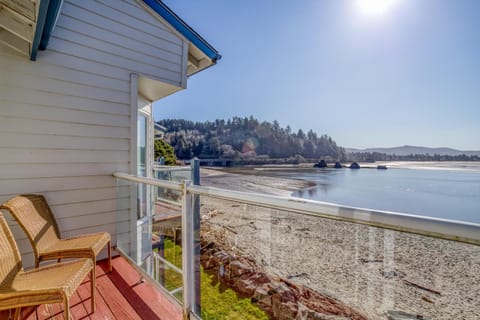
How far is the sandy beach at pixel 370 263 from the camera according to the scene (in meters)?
0.83

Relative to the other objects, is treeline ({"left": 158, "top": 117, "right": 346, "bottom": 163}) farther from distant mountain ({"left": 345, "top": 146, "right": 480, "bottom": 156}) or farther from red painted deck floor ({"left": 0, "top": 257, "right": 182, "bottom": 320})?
red painted deck floor ({"left": 0, "top": 257, "right": 182, "bottom": 320})

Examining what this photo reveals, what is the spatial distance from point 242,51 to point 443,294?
11040mm

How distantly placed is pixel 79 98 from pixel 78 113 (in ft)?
0.61

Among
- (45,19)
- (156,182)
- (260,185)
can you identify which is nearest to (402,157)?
(260,185)

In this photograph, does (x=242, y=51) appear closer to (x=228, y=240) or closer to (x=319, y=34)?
(x=319, y=34)

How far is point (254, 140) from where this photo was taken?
56.6 meters

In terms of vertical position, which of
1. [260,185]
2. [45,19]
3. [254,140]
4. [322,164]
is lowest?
[260,185]

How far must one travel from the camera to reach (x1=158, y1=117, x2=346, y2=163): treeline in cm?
4884

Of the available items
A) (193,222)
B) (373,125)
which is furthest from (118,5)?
(373,125)

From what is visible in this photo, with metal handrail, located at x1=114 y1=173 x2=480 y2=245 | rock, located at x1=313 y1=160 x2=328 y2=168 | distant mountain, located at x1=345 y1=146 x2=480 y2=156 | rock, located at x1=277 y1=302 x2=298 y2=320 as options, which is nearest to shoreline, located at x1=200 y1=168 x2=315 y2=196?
rock, located at x1=277 y1=302 x2=298 y2=320

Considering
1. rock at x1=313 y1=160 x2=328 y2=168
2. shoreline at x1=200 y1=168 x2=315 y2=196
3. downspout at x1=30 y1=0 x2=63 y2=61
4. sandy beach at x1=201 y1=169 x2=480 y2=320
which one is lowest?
shoreline at x1=200 y1=168 x2=315 y2=196

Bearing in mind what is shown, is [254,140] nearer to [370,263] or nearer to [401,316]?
[370,263]

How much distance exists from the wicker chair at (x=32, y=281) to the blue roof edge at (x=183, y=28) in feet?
10.8

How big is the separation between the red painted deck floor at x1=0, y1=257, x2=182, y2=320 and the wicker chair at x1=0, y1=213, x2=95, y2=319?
15.7 inches
